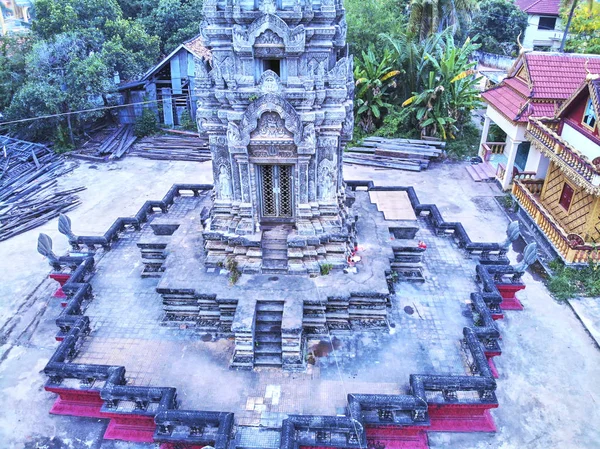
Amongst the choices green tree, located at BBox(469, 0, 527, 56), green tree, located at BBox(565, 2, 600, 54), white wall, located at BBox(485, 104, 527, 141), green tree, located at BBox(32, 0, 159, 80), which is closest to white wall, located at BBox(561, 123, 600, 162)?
white wall, located at BBox(485, 104, 527, 141)

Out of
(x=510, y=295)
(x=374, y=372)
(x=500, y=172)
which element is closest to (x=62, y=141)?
(x=374, y=372)

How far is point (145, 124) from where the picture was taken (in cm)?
3127

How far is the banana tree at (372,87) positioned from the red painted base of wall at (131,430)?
2312cm

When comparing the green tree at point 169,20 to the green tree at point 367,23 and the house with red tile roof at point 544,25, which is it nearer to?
the green tree at point 367,23

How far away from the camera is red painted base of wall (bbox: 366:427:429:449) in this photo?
11141 millimetres

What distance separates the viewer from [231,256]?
14.2 meters

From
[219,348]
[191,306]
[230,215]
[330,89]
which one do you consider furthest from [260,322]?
[330,89]

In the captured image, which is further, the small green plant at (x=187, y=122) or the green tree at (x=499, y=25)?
the green tree at (x=499, y=25)

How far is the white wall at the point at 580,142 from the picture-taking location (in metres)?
18.1

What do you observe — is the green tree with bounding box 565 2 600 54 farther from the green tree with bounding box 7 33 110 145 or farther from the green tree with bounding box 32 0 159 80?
the green tree with bounding box 7 33 110 145

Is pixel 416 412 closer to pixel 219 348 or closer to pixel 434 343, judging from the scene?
pixel 434 343

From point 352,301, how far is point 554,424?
5.94 meters

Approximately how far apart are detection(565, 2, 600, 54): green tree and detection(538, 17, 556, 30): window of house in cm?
799

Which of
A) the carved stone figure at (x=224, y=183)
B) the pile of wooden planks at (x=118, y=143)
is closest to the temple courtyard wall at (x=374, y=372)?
the carved stone figure at (x=224, y=183)
